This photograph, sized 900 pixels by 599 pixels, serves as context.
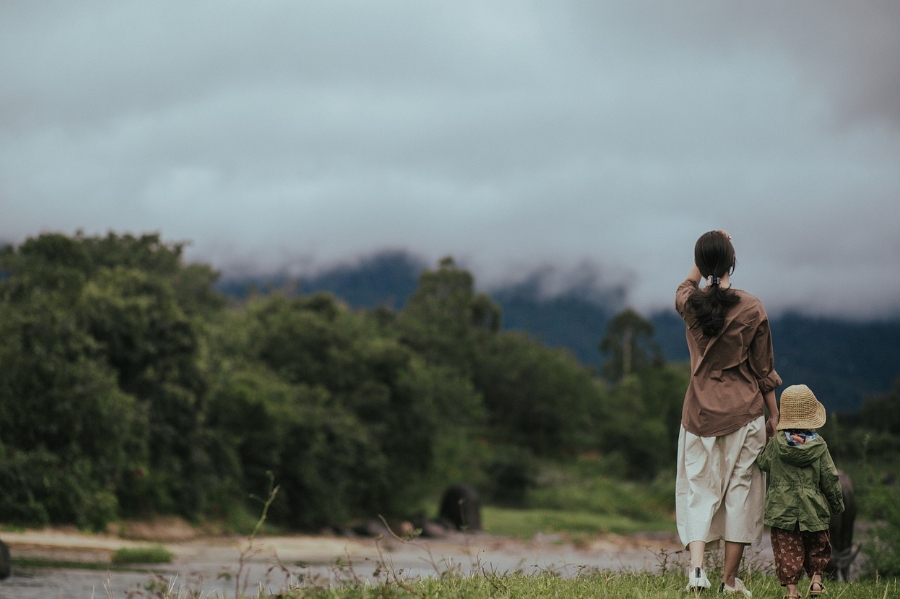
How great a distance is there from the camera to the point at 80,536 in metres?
21.8

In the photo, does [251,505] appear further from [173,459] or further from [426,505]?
[426,505]

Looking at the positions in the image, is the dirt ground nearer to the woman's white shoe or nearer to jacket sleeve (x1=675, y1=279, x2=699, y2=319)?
A: the woman's white shoe

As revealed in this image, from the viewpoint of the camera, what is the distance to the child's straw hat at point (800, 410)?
5781 mm

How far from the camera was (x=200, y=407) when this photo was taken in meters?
28.5

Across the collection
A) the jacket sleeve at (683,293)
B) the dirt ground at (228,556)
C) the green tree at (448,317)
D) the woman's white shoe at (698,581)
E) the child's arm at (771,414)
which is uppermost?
the green tree at (448,317)

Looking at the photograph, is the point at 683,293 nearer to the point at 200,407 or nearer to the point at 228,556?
the point at 228,556

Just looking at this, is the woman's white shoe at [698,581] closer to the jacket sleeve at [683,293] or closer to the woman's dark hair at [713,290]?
the woman's dark hair at [713,290]

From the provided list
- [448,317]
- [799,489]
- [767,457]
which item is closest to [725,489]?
[767,457]

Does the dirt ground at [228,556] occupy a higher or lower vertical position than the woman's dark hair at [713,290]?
lower

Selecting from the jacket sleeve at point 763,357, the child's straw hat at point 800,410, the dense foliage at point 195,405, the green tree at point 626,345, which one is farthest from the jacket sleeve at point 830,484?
the green tree at point 626,345

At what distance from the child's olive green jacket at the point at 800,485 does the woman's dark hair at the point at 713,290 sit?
33.1 inches

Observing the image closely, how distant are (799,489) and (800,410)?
50 cm

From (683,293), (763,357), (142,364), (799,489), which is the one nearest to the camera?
(799,489)

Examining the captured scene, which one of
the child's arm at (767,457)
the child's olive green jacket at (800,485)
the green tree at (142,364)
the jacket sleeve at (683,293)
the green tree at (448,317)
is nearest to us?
the child's olive green jacket at (800,485)
